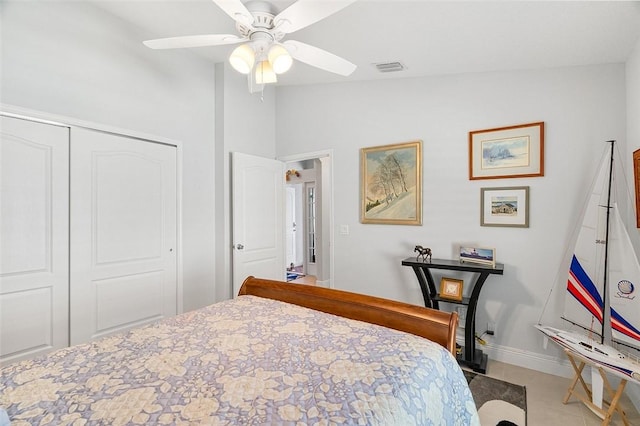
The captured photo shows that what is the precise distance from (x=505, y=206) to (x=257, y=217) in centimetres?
250

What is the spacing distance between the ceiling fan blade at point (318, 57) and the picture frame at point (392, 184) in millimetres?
1379

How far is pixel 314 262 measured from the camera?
6590mm

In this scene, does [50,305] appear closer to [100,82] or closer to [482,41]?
[100,82]

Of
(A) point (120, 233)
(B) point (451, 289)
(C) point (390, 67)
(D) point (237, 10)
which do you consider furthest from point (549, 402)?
(A) point (120, 233)

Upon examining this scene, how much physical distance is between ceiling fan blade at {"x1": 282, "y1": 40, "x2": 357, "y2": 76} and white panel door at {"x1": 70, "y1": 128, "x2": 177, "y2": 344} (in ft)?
5.55

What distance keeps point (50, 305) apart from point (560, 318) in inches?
153

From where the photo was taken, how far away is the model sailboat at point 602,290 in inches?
79.7

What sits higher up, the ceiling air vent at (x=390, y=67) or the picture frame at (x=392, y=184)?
the ceiling air vent at (x=390, y=67)

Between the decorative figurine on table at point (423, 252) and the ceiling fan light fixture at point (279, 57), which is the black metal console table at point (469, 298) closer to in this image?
the decorative figurine on table at point (423, 252)

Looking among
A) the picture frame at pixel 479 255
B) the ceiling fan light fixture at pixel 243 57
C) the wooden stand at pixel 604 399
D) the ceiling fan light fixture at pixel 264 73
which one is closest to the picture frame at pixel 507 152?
Answer: the picture frame at pixel 479 255

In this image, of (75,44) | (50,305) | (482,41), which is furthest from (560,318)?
(75,44)

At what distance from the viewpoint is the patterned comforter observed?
96cm

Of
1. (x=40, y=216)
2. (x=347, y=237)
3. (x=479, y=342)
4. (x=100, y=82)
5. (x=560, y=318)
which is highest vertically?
(x=100, y=82)

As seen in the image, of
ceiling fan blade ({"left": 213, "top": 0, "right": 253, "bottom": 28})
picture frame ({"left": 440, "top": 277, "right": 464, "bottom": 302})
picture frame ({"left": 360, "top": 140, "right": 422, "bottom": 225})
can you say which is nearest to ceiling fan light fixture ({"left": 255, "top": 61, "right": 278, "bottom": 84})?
ceiling fan blade ({"left": 213, "top": 0, "right": 253, "bottom": 28})
